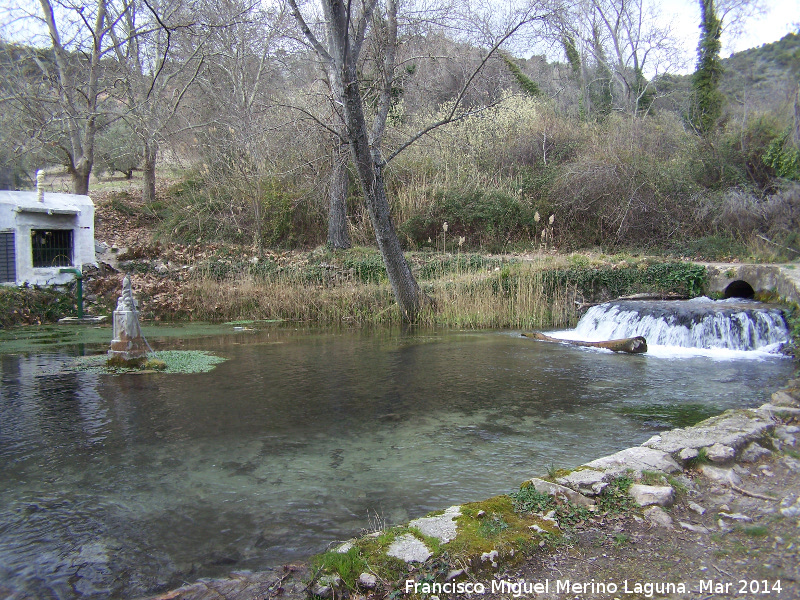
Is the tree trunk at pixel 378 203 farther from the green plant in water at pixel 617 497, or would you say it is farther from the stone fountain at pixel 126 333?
the green plant in water at pixel 617 497

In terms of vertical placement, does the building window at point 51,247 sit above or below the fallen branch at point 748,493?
above

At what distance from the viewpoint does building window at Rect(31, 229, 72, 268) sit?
47.4 ft

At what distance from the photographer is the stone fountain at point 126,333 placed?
7.71 meters

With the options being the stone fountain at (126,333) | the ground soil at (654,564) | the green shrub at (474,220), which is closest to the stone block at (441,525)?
the ground soil at (654,564)

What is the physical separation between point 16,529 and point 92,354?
6.16m

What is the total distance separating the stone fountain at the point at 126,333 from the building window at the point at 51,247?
8.38 metres

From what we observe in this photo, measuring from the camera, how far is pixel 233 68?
→ 18391mm

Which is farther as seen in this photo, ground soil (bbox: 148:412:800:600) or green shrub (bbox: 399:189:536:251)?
green shrub (bbox: 399:189:536:251)

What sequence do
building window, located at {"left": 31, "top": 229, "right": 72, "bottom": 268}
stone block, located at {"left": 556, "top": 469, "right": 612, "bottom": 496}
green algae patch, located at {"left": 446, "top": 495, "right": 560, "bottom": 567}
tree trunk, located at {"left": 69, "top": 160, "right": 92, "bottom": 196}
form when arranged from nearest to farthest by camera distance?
green algae patch, located at {"left": 446, "top": 495, "right": 560, "bottom": 567}, stone block, located at {"left": 556, "top": 469, "right": 612, "bottom": 496}, building window, located at {"left": 31, "top": 229, "right": 72, "bottom": 268}, tree trunk, located at {"left": 69, "top": 160, "right": 92, "bottom": 196}

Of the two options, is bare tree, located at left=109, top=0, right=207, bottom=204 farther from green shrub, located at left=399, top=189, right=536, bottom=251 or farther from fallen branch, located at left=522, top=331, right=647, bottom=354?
fallen branch, located at left=522, top=331, right=647, bottom=354

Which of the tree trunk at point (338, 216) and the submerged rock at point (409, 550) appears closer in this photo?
the submerged rock at point (409, 550)

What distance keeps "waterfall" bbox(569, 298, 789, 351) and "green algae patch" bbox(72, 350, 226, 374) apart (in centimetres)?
649

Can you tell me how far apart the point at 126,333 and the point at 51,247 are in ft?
28.9

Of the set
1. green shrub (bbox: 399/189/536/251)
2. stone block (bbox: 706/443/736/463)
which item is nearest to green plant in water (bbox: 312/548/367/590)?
stone block (bbox: 706/443/736/463)
